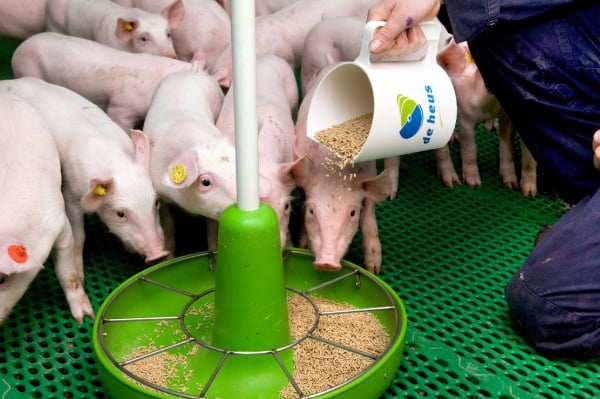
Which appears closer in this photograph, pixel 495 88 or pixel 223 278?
pixel 223 278

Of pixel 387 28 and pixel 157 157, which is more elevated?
pixel 387 28

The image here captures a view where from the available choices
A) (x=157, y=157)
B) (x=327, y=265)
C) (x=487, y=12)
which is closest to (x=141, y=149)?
(x=157, y=157)

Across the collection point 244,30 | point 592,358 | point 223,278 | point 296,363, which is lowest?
point 592,358

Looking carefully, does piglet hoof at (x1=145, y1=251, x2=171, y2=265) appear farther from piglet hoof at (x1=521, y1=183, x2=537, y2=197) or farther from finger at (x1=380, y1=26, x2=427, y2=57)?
piglet hoof at (x1=521, y1=183, x2=537, y2=197)

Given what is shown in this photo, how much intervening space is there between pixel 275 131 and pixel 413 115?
731mm

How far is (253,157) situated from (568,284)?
1078 mm

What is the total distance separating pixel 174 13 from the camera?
4.04 meters

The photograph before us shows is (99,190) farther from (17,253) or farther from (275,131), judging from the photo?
(275,131)

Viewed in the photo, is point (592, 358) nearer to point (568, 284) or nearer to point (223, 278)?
point (568, 284)

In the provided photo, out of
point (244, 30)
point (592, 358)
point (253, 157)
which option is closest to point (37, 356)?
point (253, 157)

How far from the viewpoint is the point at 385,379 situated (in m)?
2.00

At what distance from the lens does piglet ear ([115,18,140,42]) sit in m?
3.92

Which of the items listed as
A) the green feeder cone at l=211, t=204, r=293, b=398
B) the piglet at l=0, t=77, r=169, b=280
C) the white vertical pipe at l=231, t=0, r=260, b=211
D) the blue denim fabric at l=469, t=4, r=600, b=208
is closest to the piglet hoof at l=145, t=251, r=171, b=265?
the piglet at l=0, t=77, r=169, b=280

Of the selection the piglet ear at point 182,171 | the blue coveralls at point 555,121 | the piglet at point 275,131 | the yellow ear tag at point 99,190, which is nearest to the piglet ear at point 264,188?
the piglet at point 275,131
